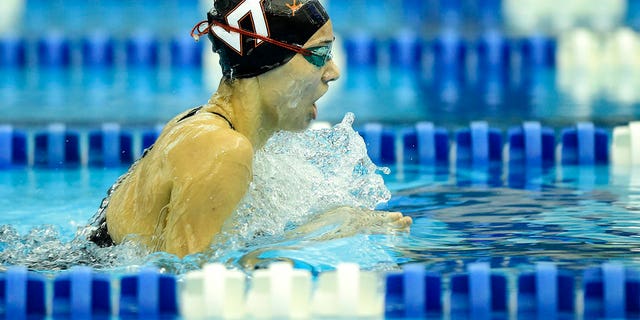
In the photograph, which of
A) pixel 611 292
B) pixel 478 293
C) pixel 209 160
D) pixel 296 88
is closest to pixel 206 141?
pixel 209 160

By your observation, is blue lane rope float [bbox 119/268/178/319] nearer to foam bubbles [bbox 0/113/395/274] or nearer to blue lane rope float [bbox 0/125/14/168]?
foam bubbles [bbox 0/113/395/274]

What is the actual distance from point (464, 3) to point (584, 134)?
415cm

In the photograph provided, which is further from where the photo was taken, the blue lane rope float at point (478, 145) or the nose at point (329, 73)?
the blue lane rope float at point (478, 145)

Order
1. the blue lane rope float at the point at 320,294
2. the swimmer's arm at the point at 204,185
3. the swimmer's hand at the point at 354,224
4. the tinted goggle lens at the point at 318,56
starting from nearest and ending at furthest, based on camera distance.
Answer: the swimmer's arm at the point at 204,185, the blue lane rope float at the point at 320,294, the tinted goggle lens at the point at 318,56, the swimmer's hand at the point at 354,224

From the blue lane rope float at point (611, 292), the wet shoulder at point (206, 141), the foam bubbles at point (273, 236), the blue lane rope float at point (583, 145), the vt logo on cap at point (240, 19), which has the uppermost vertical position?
the vt logo on cap at point (240, 19)

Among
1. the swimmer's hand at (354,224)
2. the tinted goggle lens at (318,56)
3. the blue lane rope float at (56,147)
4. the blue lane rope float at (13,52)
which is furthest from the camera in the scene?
the blue lane rope float at (13,52)

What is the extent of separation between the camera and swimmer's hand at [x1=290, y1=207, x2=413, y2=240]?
11.1ft

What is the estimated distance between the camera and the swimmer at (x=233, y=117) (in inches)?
114

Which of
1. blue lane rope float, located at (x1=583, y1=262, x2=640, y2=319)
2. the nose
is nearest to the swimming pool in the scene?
blue lane rope float, located at (x1=583, y1=262, x2=640, y2=319)

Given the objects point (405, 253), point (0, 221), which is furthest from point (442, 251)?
point (0, 221)

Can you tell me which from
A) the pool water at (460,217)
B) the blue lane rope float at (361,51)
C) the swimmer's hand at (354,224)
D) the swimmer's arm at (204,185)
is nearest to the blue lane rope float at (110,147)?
the pool water at (460,217)

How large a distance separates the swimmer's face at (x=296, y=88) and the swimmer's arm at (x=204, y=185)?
22 centimetres

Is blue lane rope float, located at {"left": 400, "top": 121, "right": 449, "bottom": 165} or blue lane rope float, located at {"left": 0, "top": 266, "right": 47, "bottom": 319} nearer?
blue lane rope float, located at {"left": 0, "top": 266, "right": 47, "bottom": 319}

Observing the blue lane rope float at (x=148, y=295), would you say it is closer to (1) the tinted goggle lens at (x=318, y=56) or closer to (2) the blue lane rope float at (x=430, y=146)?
(1) the tinted goggle lens at (x=318, y=56)
